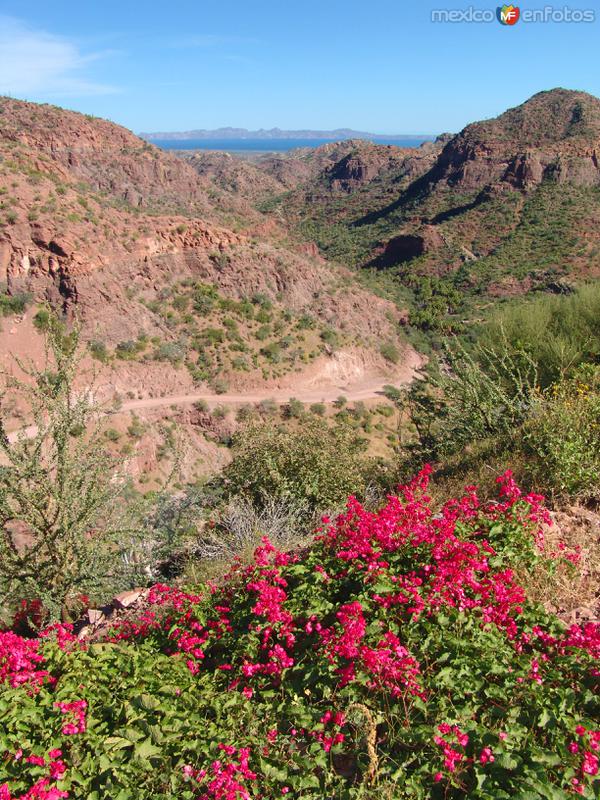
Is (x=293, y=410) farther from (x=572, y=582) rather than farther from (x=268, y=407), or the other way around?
(x=572, y=582)

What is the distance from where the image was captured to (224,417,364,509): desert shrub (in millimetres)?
10578

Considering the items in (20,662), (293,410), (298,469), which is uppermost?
(20,662)

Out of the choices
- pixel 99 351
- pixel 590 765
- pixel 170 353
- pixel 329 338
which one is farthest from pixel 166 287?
pixel 590 765

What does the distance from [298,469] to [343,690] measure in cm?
790

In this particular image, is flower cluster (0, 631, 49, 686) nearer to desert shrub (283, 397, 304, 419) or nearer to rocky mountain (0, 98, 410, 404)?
rocky mountain (0, 98, 410, 404)

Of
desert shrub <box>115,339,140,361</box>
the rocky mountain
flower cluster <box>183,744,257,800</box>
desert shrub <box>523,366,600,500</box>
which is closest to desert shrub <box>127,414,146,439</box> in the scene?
the rocky mountain

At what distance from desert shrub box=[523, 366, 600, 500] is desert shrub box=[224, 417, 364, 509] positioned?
4513mm

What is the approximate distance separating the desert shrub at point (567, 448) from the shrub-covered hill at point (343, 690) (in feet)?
3.80

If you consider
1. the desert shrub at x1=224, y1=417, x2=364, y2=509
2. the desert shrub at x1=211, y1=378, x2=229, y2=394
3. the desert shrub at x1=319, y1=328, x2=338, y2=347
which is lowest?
the desert shrub at x1=211, y1=378, x2=229, y2=394

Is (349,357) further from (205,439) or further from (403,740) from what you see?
(403,740)

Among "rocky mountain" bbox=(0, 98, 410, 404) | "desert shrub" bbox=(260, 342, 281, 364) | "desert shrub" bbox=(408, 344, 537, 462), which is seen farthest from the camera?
"desert shrub" bbox=(260, 342, 281, 364)

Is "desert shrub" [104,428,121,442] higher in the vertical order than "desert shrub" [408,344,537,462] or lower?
lower

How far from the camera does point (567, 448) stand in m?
5.34

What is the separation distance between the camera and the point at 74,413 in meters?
6.00
